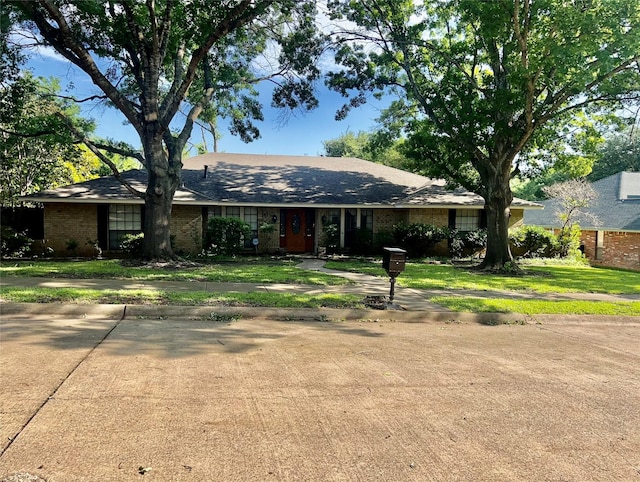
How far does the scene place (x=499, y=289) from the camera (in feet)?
37.4

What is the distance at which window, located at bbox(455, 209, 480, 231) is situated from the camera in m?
20.1

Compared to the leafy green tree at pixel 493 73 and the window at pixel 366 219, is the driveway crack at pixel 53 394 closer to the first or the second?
the leafy green tree at pixel 493 73

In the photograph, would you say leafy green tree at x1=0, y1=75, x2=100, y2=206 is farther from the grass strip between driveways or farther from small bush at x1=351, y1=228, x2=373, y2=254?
small bush at x1=351, y1=228, x2=373, y2=254

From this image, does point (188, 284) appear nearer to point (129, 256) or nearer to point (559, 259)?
point (129, 256)

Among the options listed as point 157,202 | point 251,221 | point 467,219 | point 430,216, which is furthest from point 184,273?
point 467,219

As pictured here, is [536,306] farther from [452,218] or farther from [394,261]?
[452,218]

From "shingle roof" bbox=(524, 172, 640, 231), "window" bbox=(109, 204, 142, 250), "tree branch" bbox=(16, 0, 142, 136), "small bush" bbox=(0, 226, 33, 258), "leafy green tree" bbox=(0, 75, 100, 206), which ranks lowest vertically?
"small bush" bbox=(0, 226, 33, 258)

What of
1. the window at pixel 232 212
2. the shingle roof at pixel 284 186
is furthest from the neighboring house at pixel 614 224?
the window at pixel 232 212

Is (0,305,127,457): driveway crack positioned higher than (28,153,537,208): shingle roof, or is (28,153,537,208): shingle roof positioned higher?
(28,153,537,208): shingle roof

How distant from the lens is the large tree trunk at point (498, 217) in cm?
1536

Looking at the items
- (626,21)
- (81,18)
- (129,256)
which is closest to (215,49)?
(81,18)

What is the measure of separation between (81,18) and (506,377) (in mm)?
15152

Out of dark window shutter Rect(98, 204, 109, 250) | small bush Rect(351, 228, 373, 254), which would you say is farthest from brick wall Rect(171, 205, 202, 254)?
small bush Rect(351, 228, 373, 254)

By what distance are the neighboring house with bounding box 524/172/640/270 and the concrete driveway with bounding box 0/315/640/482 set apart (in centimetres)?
2042
